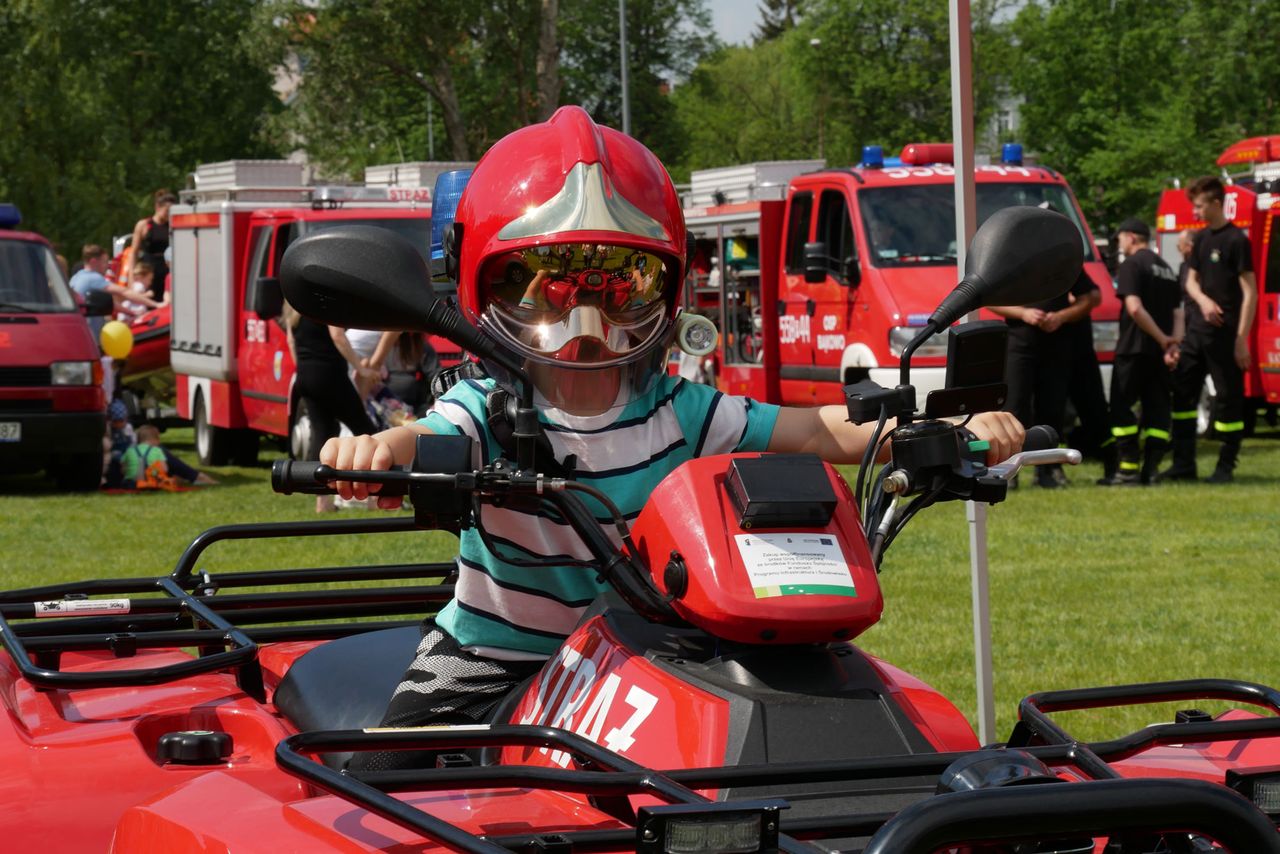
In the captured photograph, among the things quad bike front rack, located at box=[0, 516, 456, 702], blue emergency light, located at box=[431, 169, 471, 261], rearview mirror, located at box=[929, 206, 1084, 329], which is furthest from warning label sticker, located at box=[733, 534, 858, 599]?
blue emergency light, located at box=[431, 169, 471, 261]

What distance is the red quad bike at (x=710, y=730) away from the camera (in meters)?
1.87

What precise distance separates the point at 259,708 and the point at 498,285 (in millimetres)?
971

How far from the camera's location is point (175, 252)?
62.8 ft

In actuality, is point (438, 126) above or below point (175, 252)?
above

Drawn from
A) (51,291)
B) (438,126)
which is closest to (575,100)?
(438,126)

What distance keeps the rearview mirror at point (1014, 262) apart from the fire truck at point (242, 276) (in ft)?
37.5

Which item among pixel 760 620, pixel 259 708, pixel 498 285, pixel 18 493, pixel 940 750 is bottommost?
pixel 18 493

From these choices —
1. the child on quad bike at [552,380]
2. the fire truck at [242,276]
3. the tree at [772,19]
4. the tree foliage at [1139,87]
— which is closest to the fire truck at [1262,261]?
the fire truck at [242,276]

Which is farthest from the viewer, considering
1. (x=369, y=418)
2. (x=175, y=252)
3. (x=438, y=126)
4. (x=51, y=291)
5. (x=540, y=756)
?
(x=438, y=126)

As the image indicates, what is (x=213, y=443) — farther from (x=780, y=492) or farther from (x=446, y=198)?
(x=780, y=492)

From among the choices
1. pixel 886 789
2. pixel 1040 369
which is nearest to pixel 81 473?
pixel 1040 369

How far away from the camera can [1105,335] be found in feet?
49.7

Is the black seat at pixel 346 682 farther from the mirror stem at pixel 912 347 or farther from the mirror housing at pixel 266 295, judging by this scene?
the mirror housing at pixel 266 295

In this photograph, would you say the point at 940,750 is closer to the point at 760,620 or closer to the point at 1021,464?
the point at 760,620
